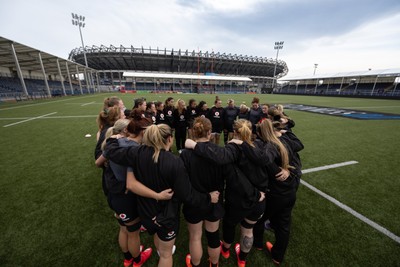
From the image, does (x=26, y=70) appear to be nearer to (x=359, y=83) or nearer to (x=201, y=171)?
(x=201, y=171)

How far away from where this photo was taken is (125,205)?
2045mm

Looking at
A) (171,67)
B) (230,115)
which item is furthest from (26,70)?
(230,115)

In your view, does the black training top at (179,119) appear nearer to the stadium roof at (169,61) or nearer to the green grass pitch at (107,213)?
the green grass pitch at (107,213)

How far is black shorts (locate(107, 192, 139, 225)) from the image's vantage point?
204 cm

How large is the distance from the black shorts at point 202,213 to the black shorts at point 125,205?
2.20 ft

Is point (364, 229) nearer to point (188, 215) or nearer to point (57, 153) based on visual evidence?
point (188, 215)

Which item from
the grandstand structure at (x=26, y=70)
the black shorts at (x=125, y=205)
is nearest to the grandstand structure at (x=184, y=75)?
the grandstand structure at (x=26, y=70)

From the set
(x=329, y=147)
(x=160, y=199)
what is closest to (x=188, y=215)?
Answer: (x=160, y=199)

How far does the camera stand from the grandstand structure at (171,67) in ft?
227

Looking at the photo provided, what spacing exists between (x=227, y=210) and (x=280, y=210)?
78cm

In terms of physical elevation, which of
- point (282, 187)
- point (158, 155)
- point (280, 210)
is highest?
point (158, 155)

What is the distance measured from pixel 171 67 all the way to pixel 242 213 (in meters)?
88.7

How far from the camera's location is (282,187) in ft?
7.41

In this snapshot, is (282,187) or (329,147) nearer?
(282,187)
